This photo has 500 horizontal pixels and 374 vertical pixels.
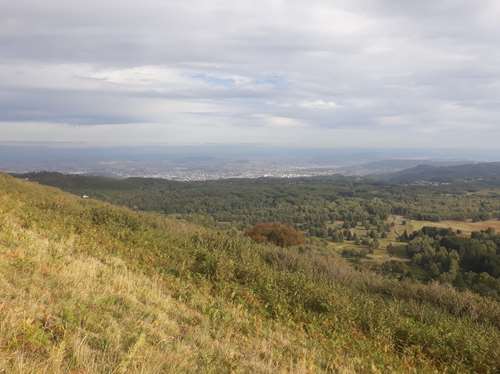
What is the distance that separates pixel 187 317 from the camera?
5848 millimetres

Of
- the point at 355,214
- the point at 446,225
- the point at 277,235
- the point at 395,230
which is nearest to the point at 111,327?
the point at 277,235

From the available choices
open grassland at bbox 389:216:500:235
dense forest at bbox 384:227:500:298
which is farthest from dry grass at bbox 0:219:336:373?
open grassland at bbox 389:216:500:235

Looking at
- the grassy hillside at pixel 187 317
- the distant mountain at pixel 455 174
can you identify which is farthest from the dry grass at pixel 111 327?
the distant mountain at pixel 455 174

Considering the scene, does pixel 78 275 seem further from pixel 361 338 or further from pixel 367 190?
pixel 367 190

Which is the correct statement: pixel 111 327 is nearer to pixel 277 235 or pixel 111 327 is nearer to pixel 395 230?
pixel 277 235

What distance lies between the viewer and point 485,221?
63062 mm

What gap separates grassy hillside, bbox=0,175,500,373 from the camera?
3895 mm

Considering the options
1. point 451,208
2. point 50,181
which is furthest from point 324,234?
point 50,181

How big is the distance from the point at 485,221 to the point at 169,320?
7344 centimetres

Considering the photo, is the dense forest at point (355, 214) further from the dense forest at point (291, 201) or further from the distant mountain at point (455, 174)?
the distant mountain at point (455, 174)

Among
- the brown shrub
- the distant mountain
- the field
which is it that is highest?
the distant mountain

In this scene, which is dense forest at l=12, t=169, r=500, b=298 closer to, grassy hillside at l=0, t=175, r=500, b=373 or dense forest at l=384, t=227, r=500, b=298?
dense forest at l=384, t=227, r=500, b=298

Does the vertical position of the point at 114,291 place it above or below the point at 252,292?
above

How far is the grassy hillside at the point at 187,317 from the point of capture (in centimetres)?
389
